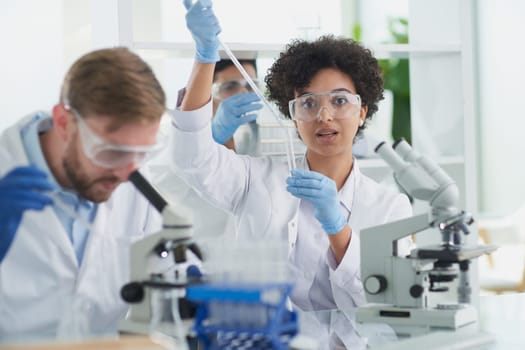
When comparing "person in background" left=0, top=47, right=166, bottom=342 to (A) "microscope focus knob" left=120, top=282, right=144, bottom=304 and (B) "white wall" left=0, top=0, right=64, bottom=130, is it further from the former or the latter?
(B) "white wall" left=0, top=0, right=64, bottom=130

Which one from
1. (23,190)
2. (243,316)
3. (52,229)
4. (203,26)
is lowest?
(243,316)

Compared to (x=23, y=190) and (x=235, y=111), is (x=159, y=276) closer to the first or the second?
(x=23, y=190)

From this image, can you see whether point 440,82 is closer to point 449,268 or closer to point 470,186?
point 470,186

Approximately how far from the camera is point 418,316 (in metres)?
2.20

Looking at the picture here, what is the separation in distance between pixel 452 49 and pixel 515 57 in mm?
3866

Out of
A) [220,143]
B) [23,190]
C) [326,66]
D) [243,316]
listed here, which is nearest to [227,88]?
[220,143]

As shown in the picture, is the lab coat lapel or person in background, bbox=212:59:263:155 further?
person in background, bbox=212:59:263:155

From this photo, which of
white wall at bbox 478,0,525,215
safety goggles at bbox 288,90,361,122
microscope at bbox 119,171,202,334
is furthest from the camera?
white wall at bbox 478,0,525,215

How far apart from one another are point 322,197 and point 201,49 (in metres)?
0.65

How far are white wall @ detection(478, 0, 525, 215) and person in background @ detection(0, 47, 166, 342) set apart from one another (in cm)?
586

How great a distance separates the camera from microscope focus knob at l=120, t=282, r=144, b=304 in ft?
5.70

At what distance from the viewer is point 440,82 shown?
3.99 m

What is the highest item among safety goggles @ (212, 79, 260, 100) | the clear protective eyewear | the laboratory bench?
safety goggles @ (212, 79, 260, 100)

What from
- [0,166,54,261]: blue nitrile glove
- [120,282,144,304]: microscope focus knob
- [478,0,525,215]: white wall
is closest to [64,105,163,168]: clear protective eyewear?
[0,166,54,261]: blue nitrile glove
